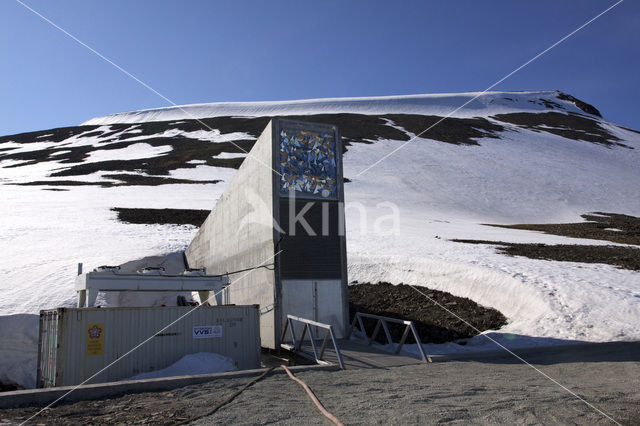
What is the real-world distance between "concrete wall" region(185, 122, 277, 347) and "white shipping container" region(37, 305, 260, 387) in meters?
Result: 1.63

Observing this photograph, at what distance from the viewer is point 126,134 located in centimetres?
8138

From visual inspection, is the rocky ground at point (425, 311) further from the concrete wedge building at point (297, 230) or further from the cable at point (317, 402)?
the cable at point (317, 402)

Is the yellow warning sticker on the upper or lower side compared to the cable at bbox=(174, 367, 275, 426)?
upper

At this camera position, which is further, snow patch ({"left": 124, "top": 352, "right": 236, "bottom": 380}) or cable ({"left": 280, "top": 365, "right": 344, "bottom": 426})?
snow patch ({"left": 124, "top": 352, "right": 236, "bottom": 380})

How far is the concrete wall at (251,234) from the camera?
45.8 feet

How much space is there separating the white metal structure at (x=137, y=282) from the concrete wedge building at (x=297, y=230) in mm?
1644

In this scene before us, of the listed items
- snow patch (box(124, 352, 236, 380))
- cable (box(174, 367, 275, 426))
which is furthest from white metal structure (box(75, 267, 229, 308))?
cable (box(174, 367, 275, 426))

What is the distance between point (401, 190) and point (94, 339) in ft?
125

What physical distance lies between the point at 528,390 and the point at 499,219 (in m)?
33.7

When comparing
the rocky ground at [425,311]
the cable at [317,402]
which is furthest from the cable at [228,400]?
the rocky ground at [425,311]

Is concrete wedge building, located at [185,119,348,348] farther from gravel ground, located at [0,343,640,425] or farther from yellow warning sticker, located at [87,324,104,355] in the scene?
yellow warning sticker, located at [87,324,104,355]

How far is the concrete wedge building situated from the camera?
13.8 m

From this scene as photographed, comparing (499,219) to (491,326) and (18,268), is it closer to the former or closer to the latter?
(491,326)

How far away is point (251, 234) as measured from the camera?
1570 cm
